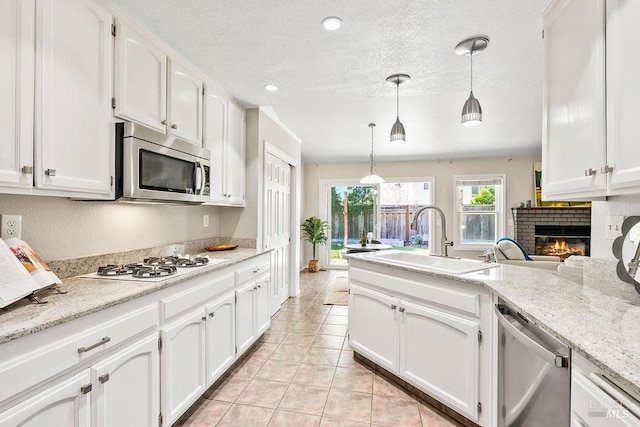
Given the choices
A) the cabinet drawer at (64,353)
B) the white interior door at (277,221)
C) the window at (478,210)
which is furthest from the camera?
the window at (478,210)

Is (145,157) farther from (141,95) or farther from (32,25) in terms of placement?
(32,25)

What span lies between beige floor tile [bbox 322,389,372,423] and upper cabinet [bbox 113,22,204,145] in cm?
217

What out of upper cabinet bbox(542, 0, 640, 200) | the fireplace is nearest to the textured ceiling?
upper cabinet bbox(542, 0, 640, 200)

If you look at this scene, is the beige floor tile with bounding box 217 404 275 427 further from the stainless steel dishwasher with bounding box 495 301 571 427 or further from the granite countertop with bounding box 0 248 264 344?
the stainless steel dishwasher with bounding box 495 301 571 427

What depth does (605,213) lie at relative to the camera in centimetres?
176

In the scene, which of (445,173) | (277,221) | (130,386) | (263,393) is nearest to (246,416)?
(263,393)

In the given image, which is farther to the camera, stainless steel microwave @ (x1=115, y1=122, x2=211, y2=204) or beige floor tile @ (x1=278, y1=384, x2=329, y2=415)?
beige floor tile @ (x1=278, y1=384, x2=329, y2=415)

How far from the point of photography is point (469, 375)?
177 cm

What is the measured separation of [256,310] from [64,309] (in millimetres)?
1793

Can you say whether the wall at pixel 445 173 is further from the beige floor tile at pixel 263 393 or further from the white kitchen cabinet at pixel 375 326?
the beige floor tile at pixel 263 393

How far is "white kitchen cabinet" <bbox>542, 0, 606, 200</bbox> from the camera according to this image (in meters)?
1.31

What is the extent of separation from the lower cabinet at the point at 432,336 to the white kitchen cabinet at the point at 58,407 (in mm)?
1719

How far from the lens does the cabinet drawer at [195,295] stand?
172 cm

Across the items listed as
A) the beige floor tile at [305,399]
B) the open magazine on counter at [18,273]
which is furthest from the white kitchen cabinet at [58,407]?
the beige floor tile at [305,399]
